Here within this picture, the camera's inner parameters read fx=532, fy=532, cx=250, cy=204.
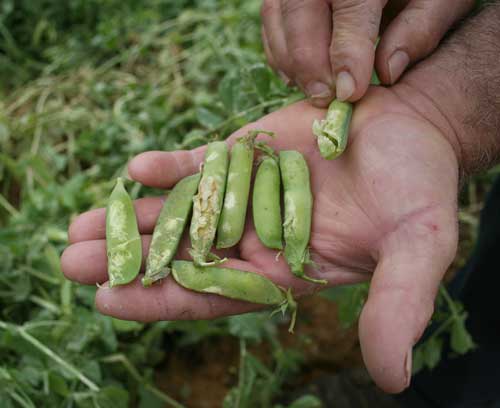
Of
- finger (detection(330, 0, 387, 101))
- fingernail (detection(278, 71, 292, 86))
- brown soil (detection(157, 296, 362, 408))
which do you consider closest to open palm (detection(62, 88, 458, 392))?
finger (detection(330, 0, 387, 101))

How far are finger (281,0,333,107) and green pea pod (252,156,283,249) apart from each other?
0.36 meters

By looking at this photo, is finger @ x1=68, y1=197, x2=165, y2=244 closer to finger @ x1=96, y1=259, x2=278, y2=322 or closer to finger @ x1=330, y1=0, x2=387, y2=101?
finger @ x1=96, y1=259, x2=278, y2=322

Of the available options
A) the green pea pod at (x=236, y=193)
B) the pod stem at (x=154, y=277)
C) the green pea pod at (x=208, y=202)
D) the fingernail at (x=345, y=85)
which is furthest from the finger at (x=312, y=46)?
the pod stem at (x=154, y=277)

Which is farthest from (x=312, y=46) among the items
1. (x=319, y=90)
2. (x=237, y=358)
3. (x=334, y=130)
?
(x=237, y=358)

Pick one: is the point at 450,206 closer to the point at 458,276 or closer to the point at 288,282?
the point at 288,282

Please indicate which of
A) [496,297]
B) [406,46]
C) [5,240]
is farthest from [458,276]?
[5,240]

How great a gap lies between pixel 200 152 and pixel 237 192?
1.08ft

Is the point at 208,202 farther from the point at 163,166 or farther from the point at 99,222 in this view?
the point at 99,222

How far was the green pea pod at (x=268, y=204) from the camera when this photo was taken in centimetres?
189

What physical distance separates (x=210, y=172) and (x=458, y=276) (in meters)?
1.66

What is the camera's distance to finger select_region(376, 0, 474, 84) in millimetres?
2182

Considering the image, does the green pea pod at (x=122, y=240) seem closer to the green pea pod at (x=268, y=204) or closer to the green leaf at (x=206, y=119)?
the green pea pod at (x=268, y=204)

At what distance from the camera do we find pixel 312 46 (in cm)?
220

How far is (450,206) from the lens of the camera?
1610 mm
